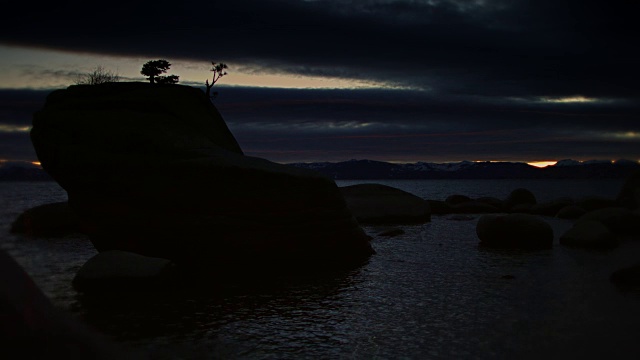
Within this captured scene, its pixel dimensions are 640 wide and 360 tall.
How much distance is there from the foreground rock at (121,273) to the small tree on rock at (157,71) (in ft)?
37.4

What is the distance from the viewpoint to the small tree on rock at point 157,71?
79.7ft

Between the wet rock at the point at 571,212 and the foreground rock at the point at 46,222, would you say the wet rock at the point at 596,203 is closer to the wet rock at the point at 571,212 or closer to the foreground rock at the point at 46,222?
the wet rock at the point at 571,212

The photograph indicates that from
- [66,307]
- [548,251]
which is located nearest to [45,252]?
[66,307]

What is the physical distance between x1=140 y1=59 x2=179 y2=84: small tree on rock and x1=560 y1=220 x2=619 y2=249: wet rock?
59.0ft

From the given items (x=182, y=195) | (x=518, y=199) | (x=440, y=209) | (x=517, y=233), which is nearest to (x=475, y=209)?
(x=440, y=209)

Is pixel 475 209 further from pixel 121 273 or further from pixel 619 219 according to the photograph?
pixel 121 273

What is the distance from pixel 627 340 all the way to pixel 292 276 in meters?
8.88

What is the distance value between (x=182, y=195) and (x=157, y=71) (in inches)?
374

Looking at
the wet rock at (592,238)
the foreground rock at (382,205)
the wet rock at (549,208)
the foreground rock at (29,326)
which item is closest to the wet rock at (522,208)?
the wet rock at (549,208)

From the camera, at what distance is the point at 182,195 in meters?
17.1

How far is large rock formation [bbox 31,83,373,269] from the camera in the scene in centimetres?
1716

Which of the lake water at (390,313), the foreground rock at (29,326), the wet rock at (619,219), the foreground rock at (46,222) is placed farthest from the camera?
the foreground rock at (46,222)

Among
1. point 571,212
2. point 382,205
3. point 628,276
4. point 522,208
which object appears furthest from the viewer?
point 522,208

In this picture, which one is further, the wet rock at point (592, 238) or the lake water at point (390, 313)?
the wet rock at point (592, 238)
